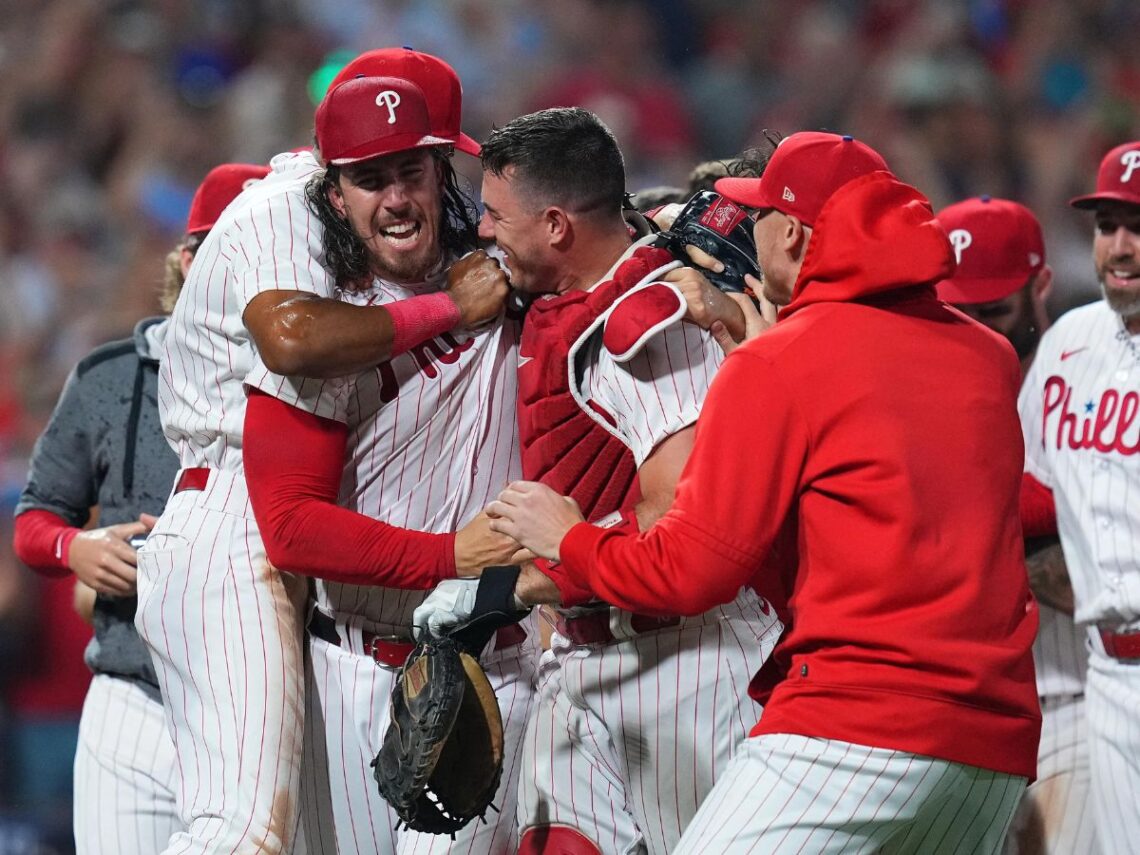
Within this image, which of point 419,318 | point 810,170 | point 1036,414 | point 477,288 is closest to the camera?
point 810,170

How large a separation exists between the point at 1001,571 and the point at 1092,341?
1.93m

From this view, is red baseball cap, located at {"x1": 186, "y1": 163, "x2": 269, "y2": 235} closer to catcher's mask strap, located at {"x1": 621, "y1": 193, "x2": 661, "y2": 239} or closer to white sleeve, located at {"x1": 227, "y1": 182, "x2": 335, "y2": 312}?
white sleeve, located at {"x1": 227, "y1": 182, "x2": 335, "y2": 312}

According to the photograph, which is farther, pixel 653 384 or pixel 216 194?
pixel 216 194

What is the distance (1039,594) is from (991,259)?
1.05 m

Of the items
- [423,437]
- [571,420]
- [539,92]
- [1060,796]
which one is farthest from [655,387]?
[539,92]

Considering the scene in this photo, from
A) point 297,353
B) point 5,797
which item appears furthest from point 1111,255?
point 5,797

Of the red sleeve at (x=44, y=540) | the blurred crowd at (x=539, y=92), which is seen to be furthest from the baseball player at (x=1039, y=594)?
the blurred crowd at (x=539, y=92)

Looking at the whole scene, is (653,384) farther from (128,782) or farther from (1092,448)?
(128,782)

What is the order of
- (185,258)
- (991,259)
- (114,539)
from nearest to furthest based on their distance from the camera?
(114,539) → (185,258) → (991,259)

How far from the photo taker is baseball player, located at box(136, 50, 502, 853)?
10.9ft

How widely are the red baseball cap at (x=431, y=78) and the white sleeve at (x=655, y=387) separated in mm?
758

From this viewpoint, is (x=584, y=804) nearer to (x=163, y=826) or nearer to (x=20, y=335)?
(x=163, y=826)

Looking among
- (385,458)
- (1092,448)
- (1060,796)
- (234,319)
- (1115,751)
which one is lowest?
(1060,796)

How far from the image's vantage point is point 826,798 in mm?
2750
